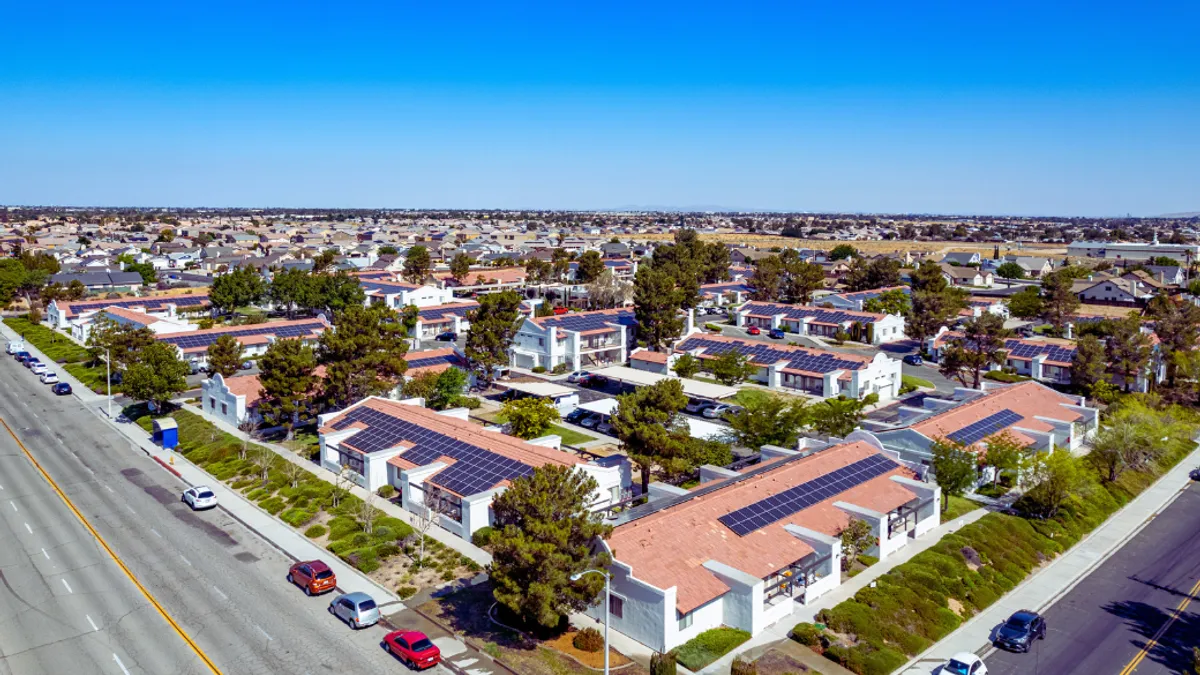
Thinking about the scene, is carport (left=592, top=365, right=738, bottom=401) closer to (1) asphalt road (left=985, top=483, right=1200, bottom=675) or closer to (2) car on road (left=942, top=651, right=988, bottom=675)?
(1) asphalt road (left=985, top=483, right=1200, bottom=675)

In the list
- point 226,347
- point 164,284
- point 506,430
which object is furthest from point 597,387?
point 164,284

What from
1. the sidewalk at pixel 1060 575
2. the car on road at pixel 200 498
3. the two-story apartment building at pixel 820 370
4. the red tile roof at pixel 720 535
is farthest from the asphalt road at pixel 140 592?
the two-story apartment building at pixel 820 370

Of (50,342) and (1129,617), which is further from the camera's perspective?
(50,342)

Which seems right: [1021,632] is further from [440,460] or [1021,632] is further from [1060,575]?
[440,460]

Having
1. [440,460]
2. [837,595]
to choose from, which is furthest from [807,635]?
[440,460]

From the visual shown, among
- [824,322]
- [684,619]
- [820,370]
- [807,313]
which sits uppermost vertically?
[807,313]

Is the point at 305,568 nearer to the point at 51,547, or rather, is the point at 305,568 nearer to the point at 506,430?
the point at 51,547

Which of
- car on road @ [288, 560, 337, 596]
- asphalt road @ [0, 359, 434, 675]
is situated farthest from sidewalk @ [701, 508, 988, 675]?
car on road @ [288, 560, 337, 596]
